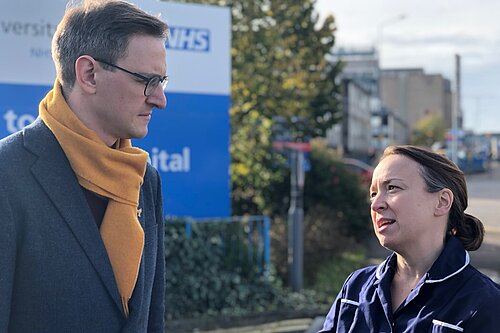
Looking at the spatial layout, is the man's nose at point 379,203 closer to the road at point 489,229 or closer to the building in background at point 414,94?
the road at point 489,229

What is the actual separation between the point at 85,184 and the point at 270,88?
8.54 m

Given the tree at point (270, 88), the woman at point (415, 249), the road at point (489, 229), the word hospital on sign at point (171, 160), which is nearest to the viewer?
the woman at point (415, 249)

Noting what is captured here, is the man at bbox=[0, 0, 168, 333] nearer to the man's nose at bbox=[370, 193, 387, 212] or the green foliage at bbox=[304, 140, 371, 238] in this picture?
the man's nose at bbox=[370, 193, 387, 212]

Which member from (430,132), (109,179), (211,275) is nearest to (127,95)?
(109,179)

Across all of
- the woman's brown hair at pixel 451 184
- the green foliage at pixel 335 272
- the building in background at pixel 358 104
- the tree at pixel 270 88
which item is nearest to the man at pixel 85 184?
the woman's brown hair at pixel 451 184

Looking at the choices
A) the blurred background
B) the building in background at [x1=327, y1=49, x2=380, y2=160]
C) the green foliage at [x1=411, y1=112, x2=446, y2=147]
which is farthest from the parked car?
the green foliage at [x1=411, y1=112, x2=446, y2=147]

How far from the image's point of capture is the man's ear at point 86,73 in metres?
2.09

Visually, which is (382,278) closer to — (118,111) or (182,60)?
(118,111)

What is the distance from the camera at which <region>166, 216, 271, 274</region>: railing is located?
7590mm

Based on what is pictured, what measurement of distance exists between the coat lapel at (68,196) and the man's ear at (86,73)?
18 cm

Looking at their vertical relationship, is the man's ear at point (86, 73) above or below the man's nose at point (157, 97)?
above

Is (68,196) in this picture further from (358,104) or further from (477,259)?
(358,104)

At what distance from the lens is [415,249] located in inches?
96.3

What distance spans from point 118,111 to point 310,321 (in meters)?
5.52
